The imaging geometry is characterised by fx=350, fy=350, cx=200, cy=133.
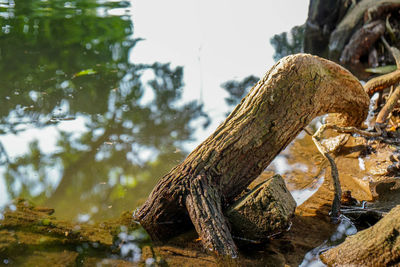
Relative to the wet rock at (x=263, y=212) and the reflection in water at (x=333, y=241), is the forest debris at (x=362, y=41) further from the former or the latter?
the wet rock at (x=263, y=212)

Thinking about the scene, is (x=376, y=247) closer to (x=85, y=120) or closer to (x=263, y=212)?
(x=263, y=212)

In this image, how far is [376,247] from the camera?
7.57 feet

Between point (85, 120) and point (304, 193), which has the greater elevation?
point (85, 120)

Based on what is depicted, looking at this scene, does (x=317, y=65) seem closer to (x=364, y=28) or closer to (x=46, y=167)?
(x=46, y=167)

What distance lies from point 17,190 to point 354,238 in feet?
10.9

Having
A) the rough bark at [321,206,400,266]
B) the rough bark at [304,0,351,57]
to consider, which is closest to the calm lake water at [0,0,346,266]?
the rough bark at [321,206,400,266]

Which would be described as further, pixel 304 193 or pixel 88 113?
pixel 88 113

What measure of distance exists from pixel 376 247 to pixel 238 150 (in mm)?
1251

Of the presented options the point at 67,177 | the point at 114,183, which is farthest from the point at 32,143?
the point at 114,183

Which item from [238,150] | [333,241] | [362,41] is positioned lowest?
[333,241]

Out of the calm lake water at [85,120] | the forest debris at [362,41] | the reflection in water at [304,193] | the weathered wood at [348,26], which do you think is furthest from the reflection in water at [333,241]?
the weathered wood at [348,26]

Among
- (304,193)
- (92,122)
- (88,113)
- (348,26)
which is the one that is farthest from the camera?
(348,26)

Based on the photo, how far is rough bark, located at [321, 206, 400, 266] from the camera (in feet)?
7.32

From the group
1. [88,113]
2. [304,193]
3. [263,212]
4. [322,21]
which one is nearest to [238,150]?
[263,212]
